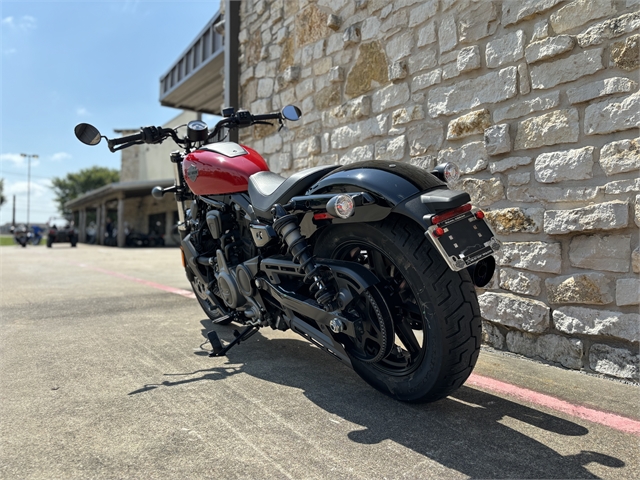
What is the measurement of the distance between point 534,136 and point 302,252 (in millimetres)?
1839

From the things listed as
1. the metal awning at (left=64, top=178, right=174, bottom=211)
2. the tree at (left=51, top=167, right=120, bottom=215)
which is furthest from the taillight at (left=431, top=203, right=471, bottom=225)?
the tree at (left=51, top=167, right=120, bottom=215)

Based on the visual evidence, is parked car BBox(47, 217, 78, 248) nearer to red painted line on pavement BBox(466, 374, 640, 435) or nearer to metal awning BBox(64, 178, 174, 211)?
metal awning BBox(64, 178, 174, 211)

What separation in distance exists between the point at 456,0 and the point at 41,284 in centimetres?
643

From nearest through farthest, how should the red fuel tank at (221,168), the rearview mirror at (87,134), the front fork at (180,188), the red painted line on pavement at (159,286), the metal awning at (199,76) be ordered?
the red fuel tank at (221,168) < the rearview mirror at (87,134) < the front fork at (180,188) < the red painted line on pavement at (159,286) < the metal awning at (199,76)

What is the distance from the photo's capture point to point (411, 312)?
2.33 metres

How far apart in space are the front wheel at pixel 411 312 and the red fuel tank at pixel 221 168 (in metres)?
0.86

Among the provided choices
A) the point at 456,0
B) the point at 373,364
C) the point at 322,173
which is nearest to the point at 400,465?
the point at 373,364

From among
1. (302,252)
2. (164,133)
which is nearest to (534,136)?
(302,252)

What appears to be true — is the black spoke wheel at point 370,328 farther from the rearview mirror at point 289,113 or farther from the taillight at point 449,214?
the rearview mirror at point 289,113

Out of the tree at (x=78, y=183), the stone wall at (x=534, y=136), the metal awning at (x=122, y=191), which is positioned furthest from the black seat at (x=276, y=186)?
the tree at (x=78, y=183)

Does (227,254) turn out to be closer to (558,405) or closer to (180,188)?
(180,188)

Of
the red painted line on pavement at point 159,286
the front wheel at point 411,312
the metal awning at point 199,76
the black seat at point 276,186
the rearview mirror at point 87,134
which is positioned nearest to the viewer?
the front wheel at point 411,312

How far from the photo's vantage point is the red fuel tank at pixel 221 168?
311 cm

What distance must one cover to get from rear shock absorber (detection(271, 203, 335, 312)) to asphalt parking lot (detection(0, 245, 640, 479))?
544 mm
